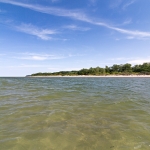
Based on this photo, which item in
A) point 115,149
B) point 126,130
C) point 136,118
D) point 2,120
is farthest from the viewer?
point 136,118

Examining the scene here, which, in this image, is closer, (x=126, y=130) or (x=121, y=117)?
(x=126, y=130)

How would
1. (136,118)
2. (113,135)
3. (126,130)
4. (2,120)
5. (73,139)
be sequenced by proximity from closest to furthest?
(73,139) → (113,135) → (126,130) → (2,120) → (136,118)

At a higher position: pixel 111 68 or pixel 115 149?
pixel 111 68

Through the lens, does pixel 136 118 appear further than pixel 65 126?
Yes

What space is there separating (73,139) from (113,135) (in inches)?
47.5

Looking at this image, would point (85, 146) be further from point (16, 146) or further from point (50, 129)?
point (16, 146)

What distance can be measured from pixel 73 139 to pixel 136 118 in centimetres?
307

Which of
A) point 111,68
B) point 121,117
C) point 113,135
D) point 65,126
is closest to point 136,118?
point 121,117

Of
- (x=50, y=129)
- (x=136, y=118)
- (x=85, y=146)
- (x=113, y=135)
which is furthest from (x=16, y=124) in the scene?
(x=136, y=118)

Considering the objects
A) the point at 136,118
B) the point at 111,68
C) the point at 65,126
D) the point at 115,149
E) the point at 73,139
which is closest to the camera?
the point at 115,149

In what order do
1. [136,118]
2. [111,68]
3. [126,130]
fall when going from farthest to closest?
1. [111,68]
2. [136,118]
3. [126,130]

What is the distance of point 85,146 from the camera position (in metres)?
3.06

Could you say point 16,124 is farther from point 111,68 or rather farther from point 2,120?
point 111,68

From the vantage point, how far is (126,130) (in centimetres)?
393
